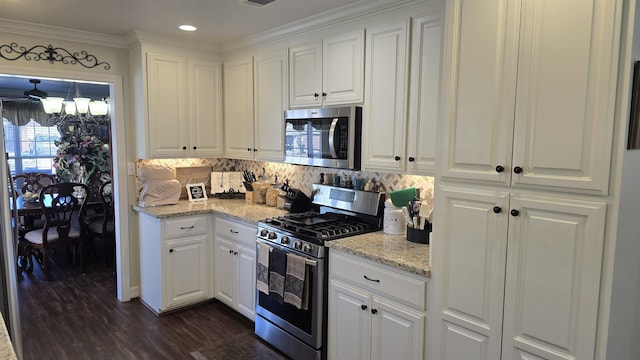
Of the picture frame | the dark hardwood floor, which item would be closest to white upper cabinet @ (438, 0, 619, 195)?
the dark hardwood floor

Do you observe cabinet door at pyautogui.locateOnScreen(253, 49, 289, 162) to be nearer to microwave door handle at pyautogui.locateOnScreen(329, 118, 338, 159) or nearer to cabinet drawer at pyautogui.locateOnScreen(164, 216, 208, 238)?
microwave door handle at pyautogui.locateOnScreen(329, 118, 338, 159)

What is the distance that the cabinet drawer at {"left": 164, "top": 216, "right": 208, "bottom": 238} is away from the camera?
3.65m

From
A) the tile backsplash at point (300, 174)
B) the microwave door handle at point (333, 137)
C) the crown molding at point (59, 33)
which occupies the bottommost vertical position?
the tile backsplash at point (300, 174)

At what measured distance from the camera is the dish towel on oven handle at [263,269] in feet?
10.1

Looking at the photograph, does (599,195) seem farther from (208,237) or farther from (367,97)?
(208,237)

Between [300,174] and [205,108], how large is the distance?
3.90 ft

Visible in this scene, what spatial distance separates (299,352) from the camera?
9.51 ft

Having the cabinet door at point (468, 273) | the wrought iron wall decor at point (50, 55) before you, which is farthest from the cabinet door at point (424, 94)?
the wrought iron wall decor at point (50, 55)

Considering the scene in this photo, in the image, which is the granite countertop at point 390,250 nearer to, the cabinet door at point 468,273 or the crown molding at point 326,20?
the cabinet door at point 468,273

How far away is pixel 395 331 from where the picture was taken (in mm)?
2322

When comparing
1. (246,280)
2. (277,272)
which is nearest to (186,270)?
(246,280)

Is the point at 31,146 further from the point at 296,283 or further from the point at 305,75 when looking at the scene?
the point at 296,283

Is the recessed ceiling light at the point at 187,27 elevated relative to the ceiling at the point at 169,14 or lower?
elevated

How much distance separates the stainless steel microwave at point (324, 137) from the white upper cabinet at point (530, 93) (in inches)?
38.4
